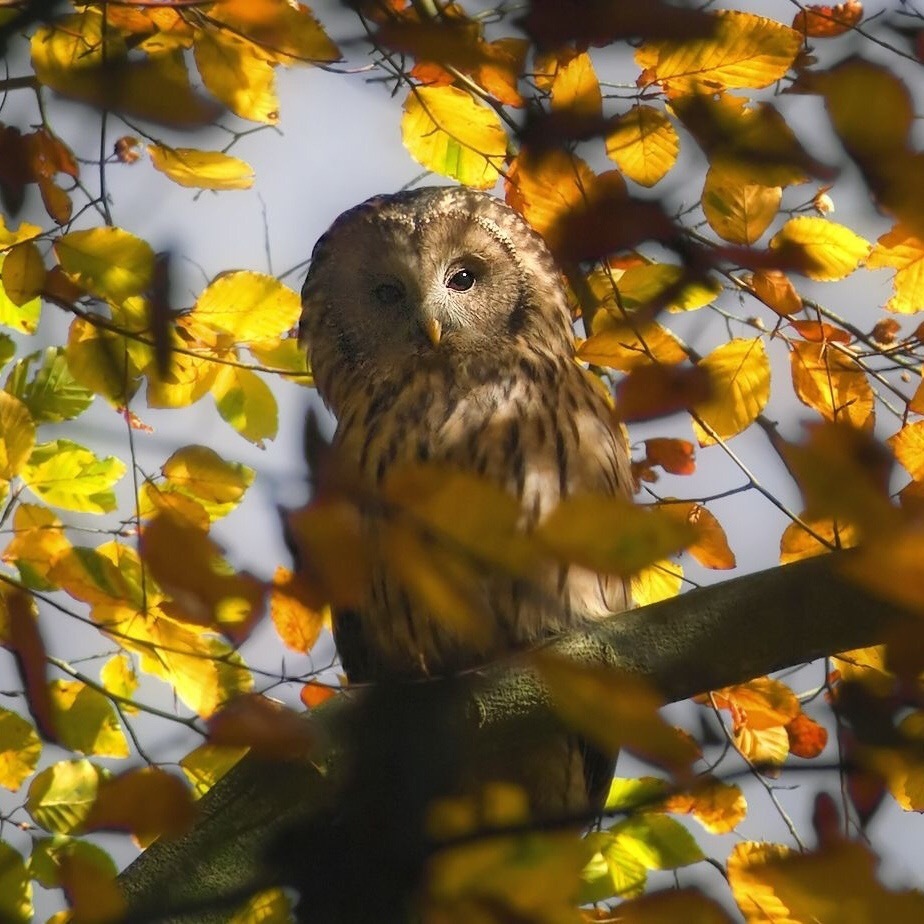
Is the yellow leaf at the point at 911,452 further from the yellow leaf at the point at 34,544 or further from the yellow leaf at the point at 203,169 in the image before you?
the yellow leaf at the point at 34,544

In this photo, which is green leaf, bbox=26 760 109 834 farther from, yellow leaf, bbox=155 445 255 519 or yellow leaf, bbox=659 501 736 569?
yellow leaf, bbox=659 501 736 569

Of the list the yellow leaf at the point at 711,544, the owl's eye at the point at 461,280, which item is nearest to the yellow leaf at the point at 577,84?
the yellow leaf at the point at 711,544

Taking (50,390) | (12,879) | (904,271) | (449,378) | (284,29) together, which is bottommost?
(12,879)

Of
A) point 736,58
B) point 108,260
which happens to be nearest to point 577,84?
point 736,58

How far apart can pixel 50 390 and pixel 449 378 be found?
106 centimetres

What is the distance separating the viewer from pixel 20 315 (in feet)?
11.1

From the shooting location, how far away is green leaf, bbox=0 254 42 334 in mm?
3367

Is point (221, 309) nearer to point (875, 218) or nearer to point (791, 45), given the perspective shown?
point (791, 45)

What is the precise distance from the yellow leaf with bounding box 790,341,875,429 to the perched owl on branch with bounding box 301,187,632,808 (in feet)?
1.52

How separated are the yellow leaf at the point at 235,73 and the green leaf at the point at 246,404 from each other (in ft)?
2.58

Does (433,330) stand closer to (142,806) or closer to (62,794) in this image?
(62,794)

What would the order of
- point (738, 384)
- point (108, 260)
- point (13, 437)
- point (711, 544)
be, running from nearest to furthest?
1. point (108, 260)
2. point (13, 437)
3. point (738, 384)
4. point (711, 544)

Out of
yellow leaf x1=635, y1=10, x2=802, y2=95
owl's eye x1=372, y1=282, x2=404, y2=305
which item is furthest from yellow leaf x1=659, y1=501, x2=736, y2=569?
owl's eye x1=372, y1=282, x2=404, y2=305

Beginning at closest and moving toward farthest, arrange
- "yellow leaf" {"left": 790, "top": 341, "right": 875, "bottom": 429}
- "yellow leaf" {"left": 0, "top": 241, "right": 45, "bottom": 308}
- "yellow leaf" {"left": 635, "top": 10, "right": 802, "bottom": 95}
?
"yellow leaf" {"left": 635, "top": 10, "right": 802, "bottom": 95}, "yellow leaf" {"left": 0, "top": 241, "right": 45, "bottom": 308}, "yellow leaf" {"left": 790, "top": 341, "right": 875, "bottom": 429}
